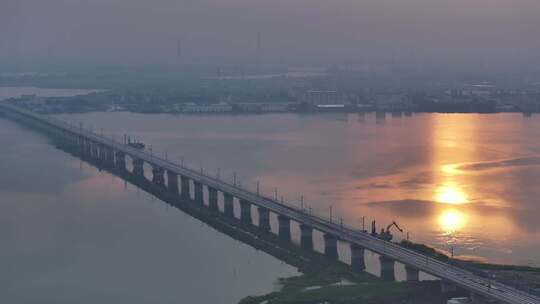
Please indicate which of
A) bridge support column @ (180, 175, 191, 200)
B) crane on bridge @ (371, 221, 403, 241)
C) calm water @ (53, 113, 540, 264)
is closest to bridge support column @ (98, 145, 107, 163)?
calm water @ (53, 113, 540, 264)

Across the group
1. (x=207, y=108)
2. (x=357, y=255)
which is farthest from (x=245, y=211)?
(x=207, y=108)

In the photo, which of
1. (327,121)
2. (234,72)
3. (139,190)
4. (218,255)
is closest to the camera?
(218,255)

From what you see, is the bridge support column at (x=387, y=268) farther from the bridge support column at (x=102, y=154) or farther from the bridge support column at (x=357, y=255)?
the bridge support column at (x=102, y=154)

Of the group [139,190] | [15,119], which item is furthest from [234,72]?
[139,190]

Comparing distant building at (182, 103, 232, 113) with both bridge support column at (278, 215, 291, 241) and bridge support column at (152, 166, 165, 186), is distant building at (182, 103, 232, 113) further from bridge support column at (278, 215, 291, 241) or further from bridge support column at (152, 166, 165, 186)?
bridge support column at (278, 215, 291, 241)

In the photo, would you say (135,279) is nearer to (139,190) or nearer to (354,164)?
(139,190)
